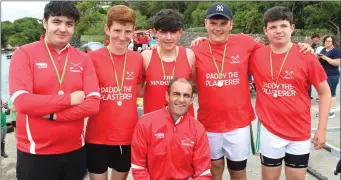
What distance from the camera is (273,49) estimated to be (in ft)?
11.0

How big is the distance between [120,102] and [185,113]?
61cm

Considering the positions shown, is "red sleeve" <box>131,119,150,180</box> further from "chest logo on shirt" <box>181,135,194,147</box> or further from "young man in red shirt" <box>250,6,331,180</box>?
"young man in red shirt" <box>250,6,331,180</box>

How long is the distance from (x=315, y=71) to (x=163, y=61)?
143cm

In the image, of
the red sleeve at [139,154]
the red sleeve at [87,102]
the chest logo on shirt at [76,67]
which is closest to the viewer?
the red sleeve at [87,102]

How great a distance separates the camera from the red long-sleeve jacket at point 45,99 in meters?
2.61

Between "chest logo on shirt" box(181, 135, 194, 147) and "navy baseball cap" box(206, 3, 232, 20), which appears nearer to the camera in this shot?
"chest logo on shirt" box(181, 135, 194, 147)

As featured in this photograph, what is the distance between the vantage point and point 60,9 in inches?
109

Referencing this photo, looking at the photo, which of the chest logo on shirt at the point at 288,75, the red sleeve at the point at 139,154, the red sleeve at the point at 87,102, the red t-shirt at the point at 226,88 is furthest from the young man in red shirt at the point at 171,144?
the chest logo on shirt at the point at 288,75

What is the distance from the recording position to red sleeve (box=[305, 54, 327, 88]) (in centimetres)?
318

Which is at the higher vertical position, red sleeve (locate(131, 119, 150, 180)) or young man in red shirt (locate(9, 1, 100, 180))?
young man in red shirt (locate(9, 1, 100, 180))

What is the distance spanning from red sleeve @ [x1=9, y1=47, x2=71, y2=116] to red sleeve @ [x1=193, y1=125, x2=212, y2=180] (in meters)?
1.22

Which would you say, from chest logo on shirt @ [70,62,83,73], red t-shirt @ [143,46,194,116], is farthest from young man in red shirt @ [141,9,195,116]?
chest logo on shirt @ [70,62,83,73]

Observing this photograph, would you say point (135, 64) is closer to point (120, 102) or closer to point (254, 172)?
point (120, 102)

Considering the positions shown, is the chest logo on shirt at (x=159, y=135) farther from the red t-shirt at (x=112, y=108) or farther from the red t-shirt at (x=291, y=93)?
the red t-shirt at (x=291, y=93)
